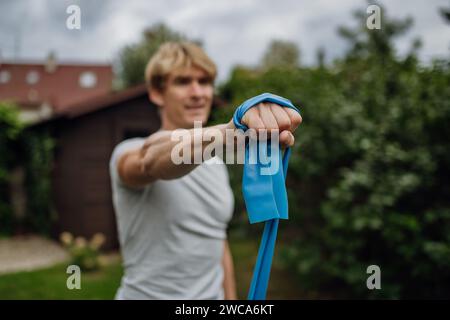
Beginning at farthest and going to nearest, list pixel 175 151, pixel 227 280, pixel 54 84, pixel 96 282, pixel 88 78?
1. pixel 54 84
2. pixel 88 78
3. pixel 96 282
4. pixel 227 280
5. pixel 175 151

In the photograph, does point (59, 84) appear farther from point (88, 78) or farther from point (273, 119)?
point (273, 119)

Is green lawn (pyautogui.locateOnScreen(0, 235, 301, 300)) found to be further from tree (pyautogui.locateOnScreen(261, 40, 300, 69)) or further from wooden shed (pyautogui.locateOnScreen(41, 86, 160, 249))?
tree (pyautogui.locateOnScreen(261, 40, 300, 69))

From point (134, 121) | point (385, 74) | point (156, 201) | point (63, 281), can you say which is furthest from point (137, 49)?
point (156, 201)

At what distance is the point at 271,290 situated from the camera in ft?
15.5

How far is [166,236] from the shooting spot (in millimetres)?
1603

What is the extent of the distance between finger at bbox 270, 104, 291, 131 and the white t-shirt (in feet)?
2.52

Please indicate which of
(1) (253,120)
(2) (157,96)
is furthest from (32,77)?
(1) (253,120)

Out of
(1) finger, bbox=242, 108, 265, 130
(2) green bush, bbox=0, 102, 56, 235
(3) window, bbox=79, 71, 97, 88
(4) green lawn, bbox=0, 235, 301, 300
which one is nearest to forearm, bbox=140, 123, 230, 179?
(1) finger, bbox=242, 108, 265, 130

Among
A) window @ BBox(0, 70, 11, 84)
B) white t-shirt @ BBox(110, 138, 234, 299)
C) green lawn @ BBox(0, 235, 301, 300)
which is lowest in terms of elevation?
green lawn @ BBox(0, 235, 301, 300)

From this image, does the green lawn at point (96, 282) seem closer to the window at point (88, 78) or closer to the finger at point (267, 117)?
the finger at point (267, 117)

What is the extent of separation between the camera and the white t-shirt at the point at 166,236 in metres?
1.58

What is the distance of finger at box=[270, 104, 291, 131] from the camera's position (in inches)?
35.8

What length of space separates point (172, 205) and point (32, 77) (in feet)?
43.0
